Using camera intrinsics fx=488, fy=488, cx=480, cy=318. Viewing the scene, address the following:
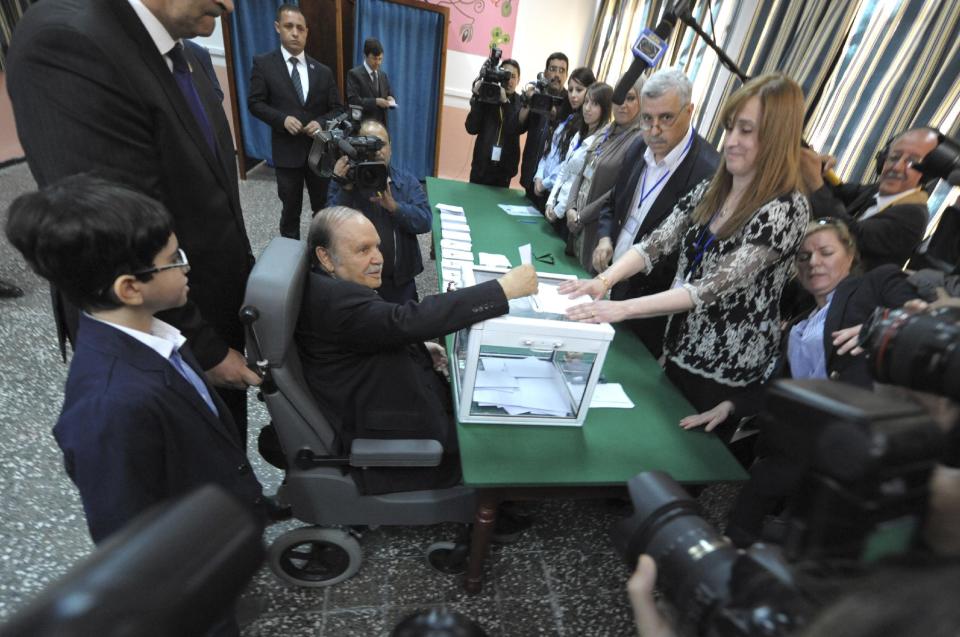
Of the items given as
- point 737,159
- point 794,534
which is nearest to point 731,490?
point 737,159

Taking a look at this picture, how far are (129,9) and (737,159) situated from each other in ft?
5.17

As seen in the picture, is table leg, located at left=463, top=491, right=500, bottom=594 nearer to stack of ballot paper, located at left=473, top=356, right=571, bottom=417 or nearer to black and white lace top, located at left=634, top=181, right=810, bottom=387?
stack of ballot paper, located at left=473, top=356, right=571, bottom=417

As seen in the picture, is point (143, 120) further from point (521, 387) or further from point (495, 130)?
point (495, 130)

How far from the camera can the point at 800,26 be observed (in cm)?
318

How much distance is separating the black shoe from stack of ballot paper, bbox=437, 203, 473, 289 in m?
2.43

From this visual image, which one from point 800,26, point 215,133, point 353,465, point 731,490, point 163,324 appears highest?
point 800,26

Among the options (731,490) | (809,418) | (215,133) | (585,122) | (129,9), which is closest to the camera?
(809,418)

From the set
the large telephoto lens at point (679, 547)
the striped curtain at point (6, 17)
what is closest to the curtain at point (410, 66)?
the striped curtain at point (6, 17)

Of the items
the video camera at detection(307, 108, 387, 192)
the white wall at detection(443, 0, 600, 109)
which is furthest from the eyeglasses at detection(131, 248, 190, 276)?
the white wall at detection(443, 0, 600, 109)

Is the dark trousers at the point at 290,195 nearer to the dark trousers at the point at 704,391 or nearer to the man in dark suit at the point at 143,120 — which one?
the man in dark suit at the point at 143,120

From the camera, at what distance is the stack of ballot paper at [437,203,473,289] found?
223 centimetres

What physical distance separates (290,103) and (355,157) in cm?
236

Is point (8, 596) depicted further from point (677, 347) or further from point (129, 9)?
point (677, 347)

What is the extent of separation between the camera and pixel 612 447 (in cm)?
139
